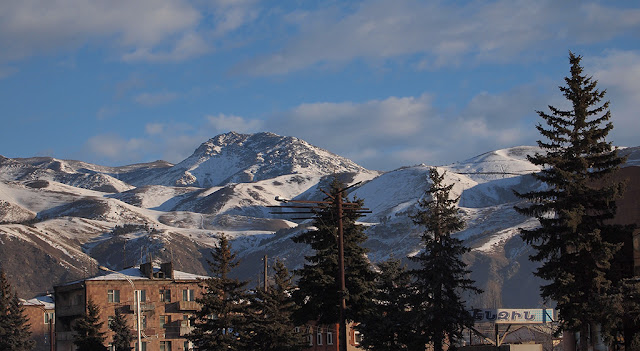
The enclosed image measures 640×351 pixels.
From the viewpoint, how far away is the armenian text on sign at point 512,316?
80188mm

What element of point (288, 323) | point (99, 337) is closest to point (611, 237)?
point (288, 323)

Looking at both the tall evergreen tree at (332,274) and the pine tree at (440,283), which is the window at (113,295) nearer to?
the tall evergreen tree at (332,274)

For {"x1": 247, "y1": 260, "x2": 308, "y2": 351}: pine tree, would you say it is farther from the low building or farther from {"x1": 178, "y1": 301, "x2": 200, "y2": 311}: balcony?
the low building

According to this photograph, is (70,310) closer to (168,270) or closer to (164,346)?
(164,346)

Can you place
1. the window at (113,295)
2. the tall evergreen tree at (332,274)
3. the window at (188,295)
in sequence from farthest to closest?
the window at (188,295)
the window at (113,295)
the tall evergreen tree at (332,274)

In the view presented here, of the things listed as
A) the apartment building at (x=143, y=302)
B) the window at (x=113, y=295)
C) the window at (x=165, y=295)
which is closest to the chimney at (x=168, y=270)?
the apartment building at (x=143, y=302)

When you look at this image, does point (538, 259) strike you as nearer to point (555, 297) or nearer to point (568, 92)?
point (555, 297)

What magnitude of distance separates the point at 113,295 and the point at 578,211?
78.2m

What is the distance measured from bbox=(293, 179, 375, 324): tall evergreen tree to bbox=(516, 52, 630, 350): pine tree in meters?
22.4

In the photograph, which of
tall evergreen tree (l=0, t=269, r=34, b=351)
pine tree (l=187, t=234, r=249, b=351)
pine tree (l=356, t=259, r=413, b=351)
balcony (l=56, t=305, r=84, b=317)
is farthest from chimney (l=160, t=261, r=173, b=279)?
pine tree (l=356, t=259, r=413, b=351)

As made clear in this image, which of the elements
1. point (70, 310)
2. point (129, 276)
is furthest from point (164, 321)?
point (70, 310)

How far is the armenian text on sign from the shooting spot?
80.2 metres

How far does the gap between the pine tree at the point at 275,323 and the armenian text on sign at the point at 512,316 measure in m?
17.7

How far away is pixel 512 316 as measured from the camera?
82.2 m
